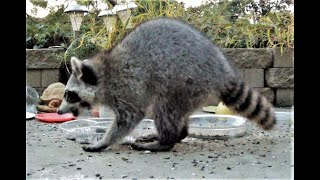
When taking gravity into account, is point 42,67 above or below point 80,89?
above

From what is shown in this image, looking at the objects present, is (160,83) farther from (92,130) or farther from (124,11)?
(124,11)

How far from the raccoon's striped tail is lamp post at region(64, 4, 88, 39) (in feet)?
10.4

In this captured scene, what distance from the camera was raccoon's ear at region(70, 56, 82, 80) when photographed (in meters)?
3.41

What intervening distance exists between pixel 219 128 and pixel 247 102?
1.35ft

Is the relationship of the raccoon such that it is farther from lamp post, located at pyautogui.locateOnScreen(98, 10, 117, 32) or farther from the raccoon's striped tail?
lamp post, located at pyautogui.locateOnScreen(98, 10, 117, 32)

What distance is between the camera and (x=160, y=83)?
10.9 feet

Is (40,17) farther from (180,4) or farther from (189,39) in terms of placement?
(189,39)

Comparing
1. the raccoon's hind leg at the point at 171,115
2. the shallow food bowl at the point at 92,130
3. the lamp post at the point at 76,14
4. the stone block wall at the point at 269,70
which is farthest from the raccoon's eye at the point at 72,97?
the lamp post at the point at 76,14

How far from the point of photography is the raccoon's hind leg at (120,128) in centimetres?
338

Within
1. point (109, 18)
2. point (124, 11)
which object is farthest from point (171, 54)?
point (109, 18)

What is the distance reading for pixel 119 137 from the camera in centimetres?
339

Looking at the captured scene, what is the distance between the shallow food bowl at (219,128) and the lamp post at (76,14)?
2.66 m

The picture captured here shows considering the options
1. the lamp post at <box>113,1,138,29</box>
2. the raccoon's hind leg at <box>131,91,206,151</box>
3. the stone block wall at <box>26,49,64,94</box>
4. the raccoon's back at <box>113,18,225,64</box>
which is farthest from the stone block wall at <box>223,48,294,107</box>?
the raccoon's hind leg at <box>131,91,206,151</box>
